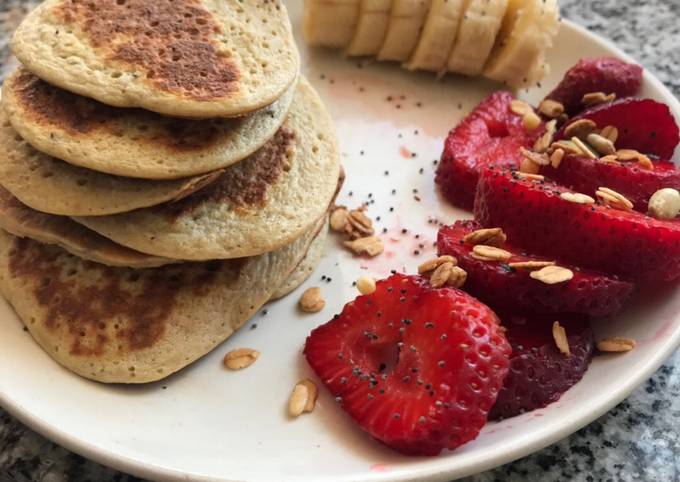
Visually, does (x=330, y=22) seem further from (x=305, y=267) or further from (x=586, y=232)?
(x=586, y=232)

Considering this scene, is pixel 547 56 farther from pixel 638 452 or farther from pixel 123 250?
pixel 123 250

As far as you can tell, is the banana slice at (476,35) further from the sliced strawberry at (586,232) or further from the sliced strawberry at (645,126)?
the sliced strawberry at (586,232)

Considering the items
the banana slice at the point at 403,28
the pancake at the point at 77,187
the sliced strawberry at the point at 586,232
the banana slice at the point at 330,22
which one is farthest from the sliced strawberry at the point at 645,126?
the pancake at the point at 77,187

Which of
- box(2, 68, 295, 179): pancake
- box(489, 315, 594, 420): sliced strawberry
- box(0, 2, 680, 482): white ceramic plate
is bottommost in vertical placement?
box(0, 2, 680, 482): white ceramic plate

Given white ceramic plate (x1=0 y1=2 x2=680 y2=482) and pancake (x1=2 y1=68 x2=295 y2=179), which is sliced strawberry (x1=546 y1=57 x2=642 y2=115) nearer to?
white ceramic plate (x1=0 y1=2 x2=680 y2=482)

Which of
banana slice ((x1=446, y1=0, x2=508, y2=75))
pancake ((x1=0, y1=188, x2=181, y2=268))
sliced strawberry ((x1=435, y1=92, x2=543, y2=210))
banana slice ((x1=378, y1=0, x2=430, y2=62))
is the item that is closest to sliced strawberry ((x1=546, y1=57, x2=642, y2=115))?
sliced strawberry ((x1=435, y1=92, x2=543, y2=210))

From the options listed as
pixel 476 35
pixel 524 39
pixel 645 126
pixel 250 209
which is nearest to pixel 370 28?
pixel 476 35
